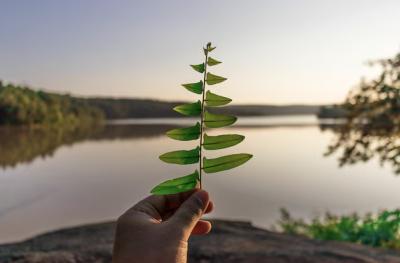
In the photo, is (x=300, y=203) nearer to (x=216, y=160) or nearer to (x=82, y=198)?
(x=82, y=198)

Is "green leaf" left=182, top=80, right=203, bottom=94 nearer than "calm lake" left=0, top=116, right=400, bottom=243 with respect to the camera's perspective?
Yes

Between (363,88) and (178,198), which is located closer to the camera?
(178,198)

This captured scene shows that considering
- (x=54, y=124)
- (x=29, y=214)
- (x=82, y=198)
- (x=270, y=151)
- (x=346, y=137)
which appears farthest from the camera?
(x=54, y=124)

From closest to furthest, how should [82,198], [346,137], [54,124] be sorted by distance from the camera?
[346,137], [82,198], [54,124]

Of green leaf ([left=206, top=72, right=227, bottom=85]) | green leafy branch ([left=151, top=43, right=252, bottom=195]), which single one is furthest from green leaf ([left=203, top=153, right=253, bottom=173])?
green leaf ([left=206, top=72, right=227, bottom=85])

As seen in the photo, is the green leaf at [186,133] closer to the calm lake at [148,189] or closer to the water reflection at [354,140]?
the water reflection at [354,140]

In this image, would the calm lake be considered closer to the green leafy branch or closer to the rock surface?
the rock surface

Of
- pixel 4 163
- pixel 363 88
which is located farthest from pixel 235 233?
pixel 4 163

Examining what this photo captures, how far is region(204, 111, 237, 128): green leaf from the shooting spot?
4.83 feet

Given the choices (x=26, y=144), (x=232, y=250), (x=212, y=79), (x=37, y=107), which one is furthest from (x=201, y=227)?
(x=37, y=107)

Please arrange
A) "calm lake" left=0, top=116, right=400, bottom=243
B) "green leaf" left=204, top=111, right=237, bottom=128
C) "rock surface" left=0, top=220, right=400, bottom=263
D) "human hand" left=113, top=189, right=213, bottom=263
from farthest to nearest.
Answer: "calm lake" left=0, top=116, right=400, bottom=243, "rock surface" left=0, top=220, right=400, bottom=263, "green leaf" left=204, top=111, right=237, bottom=128, "human hand" left=113, top=189, right=213, bottom=263

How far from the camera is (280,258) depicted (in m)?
9.18

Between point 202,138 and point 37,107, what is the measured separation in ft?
352

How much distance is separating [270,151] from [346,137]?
2822 inches
